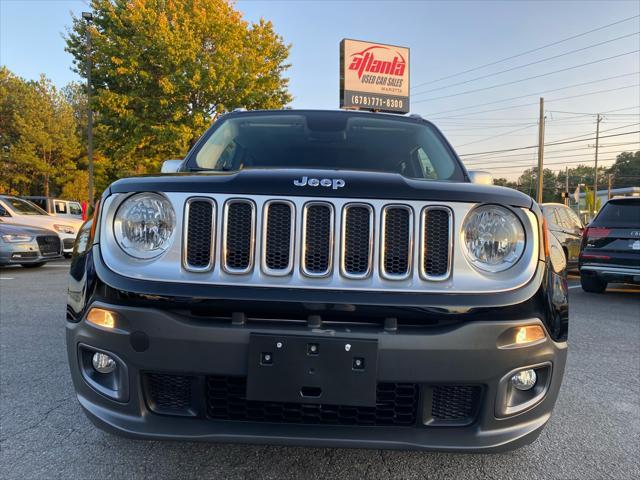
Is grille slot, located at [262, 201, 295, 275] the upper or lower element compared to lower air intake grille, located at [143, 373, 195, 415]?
upper

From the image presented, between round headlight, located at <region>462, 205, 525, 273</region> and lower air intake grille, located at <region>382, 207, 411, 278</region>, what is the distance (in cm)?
23

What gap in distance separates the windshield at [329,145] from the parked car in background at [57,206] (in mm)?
10393

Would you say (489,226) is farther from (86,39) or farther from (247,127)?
(86,39)

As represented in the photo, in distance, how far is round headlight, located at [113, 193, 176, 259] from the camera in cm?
183

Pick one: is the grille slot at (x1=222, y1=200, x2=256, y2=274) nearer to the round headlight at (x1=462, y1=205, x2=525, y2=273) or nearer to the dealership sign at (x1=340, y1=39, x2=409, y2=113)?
the round headlight at (x1=462, y1=205, x2=525, y2=273)

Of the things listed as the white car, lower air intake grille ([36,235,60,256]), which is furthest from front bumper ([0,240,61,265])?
the white car

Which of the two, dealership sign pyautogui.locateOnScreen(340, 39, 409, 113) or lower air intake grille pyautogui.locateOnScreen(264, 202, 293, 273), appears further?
dealership sign pyautogui.locateOnScreen(340, 39, 409, 113)

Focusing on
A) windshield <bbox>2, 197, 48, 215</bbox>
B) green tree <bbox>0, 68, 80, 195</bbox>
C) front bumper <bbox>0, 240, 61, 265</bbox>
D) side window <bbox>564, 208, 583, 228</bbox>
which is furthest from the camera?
green tree <bbox>0, 68, 80, 195</bbox>

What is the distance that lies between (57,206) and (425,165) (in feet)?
44.4

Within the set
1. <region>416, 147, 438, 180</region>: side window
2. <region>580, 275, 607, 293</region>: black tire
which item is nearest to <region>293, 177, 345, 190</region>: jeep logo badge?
<region>416, 147, 438, 180</region>: side window

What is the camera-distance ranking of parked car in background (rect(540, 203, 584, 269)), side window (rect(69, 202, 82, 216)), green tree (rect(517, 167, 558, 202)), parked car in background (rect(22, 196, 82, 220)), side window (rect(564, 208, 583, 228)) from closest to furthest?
parked car in background (rect(540, 203, 584, 269)) < side window (rect(564, 208, 583, 228)) < parked car in background (rect(22, 196, 82, 220)) < side window (rect(69, 202, 82, 216)) < green tree (rect(517, 167, 558, 202))

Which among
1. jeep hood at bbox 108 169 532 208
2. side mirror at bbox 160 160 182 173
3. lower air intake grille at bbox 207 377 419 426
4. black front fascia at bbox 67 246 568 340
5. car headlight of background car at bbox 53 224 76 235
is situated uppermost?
side mirror at bbox 160 160 182 173

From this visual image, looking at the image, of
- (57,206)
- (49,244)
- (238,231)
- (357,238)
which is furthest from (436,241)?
(57,206)

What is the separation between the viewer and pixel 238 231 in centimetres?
180
